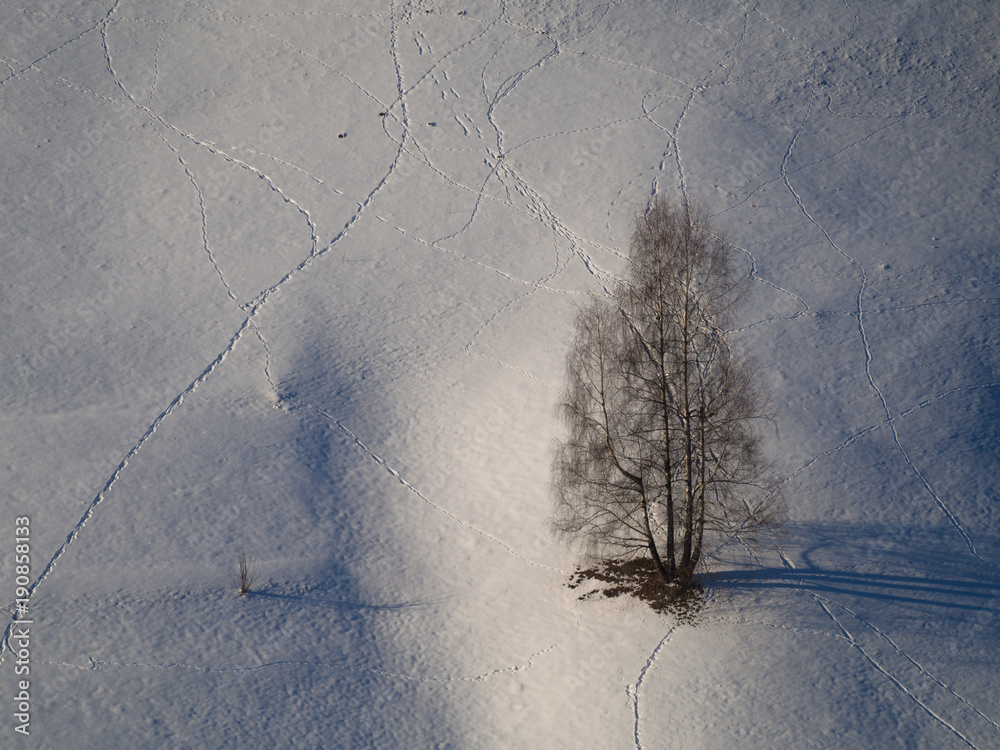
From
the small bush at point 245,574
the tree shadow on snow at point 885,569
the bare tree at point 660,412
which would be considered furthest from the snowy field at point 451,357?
the bare tree at point 660,412

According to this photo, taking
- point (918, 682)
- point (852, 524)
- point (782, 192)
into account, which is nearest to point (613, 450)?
point (852, 524)

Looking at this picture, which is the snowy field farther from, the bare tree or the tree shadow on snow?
the bare tree

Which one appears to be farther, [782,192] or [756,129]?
[756,129]

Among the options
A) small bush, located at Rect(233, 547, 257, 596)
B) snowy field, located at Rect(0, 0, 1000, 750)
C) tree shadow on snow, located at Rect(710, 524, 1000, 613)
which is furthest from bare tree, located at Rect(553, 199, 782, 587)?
small bush, located at Rect(233, 547, 257, 596)

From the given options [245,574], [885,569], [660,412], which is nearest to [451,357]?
[660,412]

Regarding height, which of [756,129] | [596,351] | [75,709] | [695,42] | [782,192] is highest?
[695,42]

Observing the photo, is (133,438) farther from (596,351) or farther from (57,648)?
(596,351)

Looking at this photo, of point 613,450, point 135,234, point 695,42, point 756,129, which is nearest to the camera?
point 613,450

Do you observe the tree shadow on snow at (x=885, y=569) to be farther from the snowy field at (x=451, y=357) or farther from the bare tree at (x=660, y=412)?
the bare tree at (x=660, y=412)
